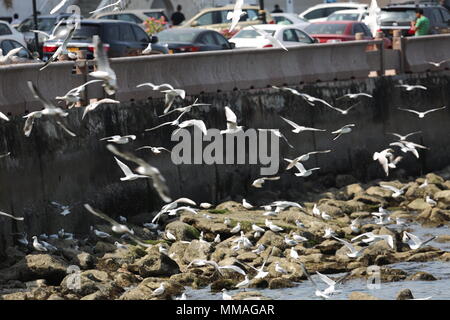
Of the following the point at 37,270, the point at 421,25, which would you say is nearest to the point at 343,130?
the point at 37,270

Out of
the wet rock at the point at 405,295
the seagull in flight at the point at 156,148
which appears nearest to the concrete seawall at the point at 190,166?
the seagull in flight at the point at 156,148

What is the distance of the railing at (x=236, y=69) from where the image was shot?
22.3 m

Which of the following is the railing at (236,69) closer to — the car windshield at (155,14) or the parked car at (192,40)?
the parked car at (192,40)

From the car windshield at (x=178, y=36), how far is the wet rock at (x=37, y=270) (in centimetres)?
1444

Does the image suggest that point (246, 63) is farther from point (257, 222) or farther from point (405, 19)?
point (405, 19)

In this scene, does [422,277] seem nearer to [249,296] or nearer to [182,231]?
[249,296]

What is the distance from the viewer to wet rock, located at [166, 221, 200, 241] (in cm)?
2225

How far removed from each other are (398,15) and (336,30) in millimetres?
2611

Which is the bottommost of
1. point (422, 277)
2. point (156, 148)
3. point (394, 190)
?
point (422, 277)

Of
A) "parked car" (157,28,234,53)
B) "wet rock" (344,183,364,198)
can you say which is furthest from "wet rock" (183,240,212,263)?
"parked car" (157,28,234,53)

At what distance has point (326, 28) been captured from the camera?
127 ft

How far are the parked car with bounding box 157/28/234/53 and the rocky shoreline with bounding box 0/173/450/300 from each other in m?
8.50
